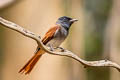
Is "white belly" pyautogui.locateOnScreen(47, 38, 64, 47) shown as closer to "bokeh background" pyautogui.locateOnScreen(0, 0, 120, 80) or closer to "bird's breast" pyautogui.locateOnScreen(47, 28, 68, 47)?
"bird's breast" pyautogui.locateOnScreen(47, 28, 68, 47)

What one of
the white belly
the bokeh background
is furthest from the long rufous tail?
the bokeh background

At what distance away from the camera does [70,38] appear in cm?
766

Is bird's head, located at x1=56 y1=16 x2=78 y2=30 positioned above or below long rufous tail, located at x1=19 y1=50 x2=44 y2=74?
above

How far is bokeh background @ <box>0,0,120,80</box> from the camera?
6.97 m

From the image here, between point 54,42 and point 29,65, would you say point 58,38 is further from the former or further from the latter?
point 29,65

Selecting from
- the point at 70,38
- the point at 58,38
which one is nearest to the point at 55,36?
the point at 58,38

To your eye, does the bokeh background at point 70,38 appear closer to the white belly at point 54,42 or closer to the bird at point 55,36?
the bird at point 55,36

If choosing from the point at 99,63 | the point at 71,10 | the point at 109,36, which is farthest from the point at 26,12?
the point at 99,63

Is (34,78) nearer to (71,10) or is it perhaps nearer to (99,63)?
(71,10)

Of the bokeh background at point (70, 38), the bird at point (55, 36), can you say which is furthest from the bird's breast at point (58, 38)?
the bokeh background at point (70, 38)

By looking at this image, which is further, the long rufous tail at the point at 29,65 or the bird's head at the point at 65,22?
the bird's head at the point at 65,22

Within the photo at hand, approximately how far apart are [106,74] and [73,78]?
79 centimetres

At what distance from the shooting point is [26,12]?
8.48 meters

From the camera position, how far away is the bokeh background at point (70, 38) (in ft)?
22.9
